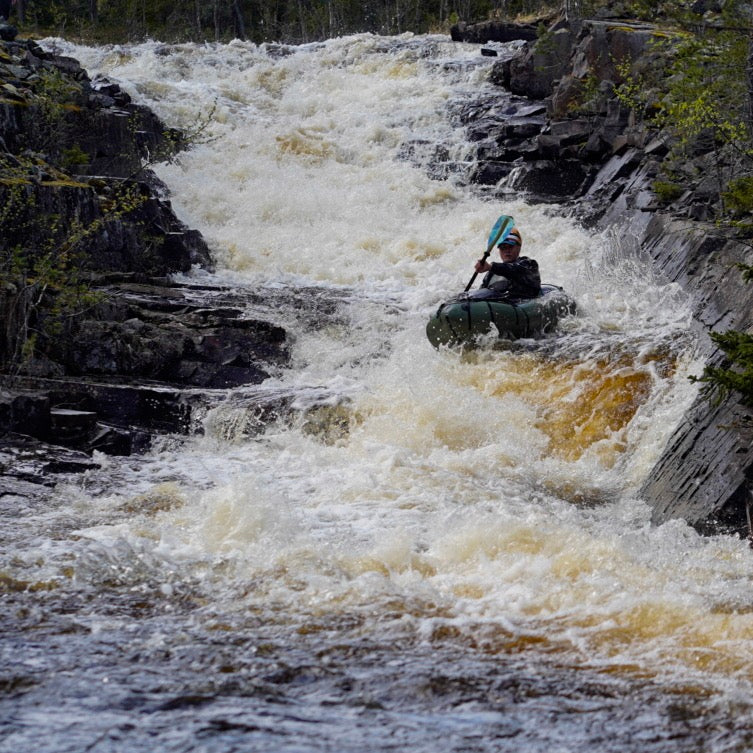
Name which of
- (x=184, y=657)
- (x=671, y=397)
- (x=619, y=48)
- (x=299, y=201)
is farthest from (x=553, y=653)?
(x=619, y=48)

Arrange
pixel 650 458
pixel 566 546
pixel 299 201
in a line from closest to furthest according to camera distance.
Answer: pixel 566 546 → pixel 650 458 → pixel 299 201

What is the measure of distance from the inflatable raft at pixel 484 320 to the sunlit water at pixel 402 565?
0.85 feet

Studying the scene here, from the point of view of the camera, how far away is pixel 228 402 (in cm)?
916

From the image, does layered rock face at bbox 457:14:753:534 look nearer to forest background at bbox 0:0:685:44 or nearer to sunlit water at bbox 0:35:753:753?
sunlit water at bbox 0:35:753:753

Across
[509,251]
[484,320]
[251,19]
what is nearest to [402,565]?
[484,320]

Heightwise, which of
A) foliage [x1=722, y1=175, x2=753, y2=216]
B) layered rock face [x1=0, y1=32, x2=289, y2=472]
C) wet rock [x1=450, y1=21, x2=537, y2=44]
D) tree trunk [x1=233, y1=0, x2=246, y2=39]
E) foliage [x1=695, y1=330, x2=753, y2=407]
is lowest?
layered rock face [x1=0, y1=32, x2=289, y2=472]

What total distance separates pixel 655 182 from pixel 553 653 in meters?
10.3

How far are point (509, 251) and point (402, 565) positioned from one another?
593 centimetres

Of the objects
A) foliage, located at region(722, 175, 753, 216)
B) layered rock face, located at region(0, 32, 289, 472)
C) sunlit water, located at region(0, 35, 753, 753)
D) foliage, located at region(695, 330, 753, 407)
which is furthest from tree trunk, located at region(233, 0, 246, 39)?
foliage, located at region(695, 330, 753, 407)

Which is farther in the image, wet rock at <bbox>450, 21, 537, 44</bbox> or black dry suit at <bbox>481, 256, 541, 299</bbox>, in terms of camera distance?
wet rock at <bbox>450, 21, 537, 44</bbox>

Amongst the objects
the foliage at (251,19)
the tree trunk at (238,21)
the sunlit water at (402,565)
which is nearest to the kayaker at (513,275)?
the sunlit water at (402,565)

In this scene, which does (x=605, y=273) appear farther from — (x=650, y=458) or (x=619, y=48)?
(x=619, y=48)

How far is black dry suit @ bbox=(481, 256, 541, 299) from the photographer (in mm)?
10414

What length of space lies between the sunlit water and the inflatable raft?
258 mm
